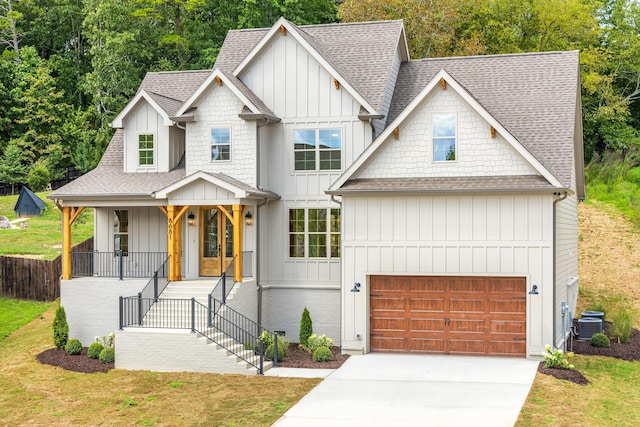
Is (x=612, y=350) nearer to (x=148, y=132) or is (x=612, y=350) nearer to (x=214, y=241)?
(x=214, y=241)

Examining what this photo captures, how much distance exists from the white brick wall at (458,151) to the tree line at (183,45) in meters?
19.0

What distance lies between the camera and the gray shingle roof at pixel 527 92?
2267 cm

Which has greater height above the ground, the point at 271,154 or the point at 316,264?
the point at 271,154

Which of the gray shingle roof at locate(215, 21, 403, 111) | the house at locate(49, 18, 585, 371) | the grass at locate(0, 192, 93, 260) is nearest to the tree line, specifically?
the grass at locate(0, 192, 93, 260)

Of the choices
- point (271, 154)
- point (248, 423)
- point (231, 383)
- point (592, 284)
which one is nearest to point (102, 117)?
point (271, 154)

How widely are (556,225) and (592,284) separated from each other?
11.0 m

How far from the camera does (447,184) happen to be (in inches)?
848

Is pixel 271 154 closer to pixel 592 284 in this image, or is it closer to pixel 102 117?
pixel 592 284

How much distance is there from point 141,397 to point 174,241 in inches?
265

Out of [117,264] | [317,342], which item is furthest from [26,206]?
[317,342]

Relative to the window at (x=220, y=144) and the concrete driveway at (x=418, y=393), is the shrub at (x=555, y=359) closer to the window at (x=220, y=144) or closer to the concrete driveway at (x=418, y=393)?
the concrete driveway at (x=418, y=393)

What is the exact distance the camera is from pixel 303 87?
982 inches

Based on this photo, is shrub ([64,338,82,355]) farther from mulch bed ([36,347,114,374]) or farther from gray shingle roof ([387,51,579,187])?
gray shingle roof ([387,51,579,187])

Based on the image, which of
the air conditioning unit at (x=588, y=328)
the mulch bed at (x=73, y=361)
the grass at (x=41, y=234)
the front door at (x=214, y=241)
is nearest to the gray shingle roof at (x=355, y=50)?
the front door at (x=214, y=241)
